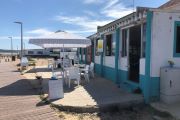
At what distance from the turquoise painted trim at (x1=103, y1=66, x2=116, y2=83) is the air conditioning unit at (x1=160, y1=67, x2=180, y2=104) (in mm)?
4188

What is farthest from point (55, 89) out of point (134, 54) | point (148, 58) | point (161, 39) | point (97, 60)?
point (97, 60)

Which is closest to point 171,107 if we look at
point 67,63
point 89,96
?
point 89,96

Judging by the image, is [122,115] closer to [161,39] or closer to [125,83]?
[161,39]

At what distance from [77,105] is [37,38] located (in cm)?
423

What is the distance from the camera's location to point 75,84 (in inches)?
468

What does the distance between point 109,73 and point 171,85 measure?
544 centimetres

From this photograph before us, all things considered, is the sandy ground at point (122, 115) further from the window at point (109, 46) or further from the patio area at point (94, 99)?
the window at point (109, 46)

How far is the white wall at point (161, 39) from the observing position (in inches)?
330

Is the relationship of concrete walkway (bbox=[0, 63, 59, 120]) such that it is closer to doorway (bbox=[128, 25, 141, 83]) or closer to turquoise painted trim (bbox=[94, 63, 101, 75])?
doorway (bbox=[128, 25, 141, 83])

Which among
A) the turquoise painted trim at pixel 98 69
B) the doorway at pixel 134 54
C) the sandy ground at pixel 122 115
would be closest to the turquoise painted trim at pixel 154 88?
the sandy ground at pixel 122 115

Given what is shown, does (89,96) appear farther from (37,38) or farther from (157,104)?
(37,38)

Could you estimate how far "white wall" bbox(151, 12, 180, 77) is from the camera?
839cm

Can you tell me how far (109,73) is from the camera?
43.6ft

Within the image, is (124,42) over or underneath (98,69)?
A: over
